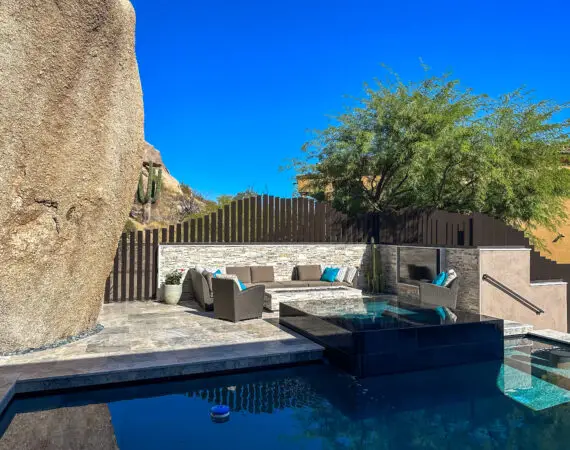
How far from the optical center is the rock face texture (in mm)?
5316

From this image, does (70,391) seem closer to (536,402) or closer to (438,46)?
(536,402)

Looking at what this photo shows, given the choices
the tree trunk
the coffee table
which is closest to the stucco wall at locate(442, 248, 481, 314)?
the coffee table

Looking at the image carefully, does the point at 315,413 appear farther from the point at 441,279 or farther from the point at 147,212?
the point at 147,212

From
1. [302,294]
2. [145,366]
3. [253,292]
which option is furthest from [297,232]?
[145,366]

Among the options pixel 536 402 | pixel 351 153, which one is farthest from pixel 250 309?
pixel 351 153

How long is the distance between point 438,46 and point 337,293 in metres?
9.18

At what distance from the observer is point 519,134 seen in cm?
1383

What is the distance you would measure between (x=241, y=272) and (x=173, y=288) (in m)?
1.93

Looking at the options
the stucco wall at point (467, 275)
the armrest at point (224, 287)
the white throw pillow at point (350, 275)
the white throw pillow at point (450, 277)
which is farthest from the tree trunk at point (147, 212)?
the white throw pillow at point (450, 277)

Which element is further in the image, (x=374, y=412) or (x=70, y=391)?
(x=70, y=391)

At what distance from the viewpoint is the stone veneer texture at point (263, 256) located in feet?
37.6

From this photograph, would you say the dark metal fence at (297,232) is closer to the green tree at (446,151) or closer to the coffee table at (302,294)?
the green tree at (446,151)

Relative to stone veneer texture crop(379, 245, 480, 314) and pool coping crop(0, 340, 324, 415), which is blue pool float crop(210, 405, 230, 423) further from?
stone veneer texture crop(379, 245, 480, 314)

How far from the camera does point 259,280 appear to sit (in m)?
11.7
